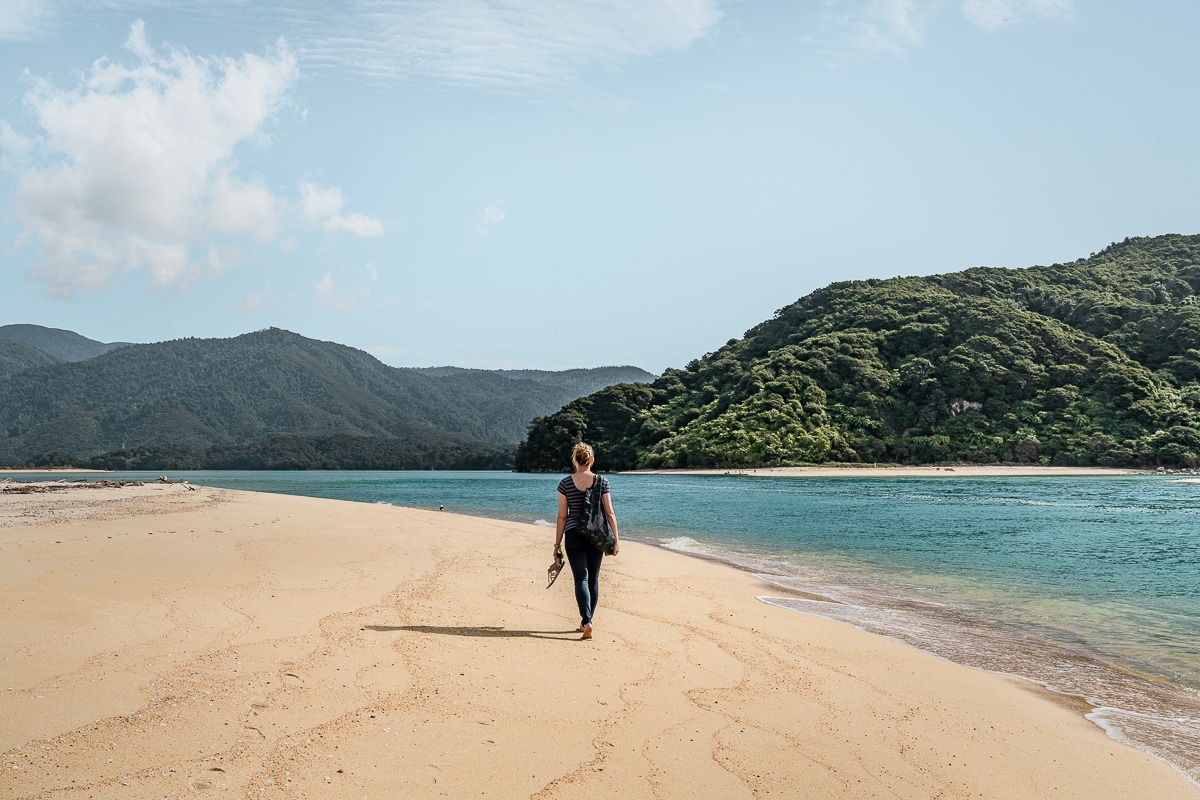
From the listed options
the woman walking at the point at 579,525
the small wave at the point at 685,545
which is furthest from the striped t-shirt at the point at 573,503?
the small wave at the point at 685,545

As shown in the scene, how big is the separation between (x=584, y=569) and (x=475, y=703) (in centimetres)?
279

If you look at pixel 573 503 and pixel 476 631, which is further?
pixel 573 503

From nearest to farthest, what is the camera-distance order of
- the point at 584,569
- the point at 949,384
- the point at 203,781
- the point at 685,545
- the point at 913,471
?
the point at 203,781 → the point at 584,569 → the point at 685,545 → the point at 913,471 → the point at 949,384

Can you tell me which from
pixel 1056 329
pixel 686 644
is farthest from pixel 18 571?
pixel 1056 329

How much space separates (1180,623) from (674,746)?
34.0 ft

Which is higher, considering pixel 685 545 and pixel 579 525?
pixel 579 525

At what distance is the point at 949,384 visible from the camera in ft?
326

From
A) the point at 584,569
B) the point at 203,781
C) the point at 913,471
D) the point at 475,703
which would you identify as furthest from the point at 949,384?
the point at 203,781

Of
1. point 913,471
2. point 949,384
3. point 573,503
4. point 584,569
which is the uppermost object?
point 949,384

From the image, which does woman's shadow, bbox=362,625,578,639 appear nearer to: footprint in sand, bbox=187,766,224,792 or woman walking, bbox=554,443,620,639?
woman walking, bbox=554,443,620,639

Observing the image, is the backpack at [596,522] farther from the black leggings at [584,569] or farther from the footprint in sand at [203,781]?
the footprint in sand at [203,781]

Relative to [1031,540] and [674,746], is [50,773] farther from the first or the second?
[1031,540]

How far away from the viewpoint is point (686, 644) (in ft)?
25.0

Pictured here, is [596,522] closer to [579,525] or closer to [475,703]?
[579,525]
